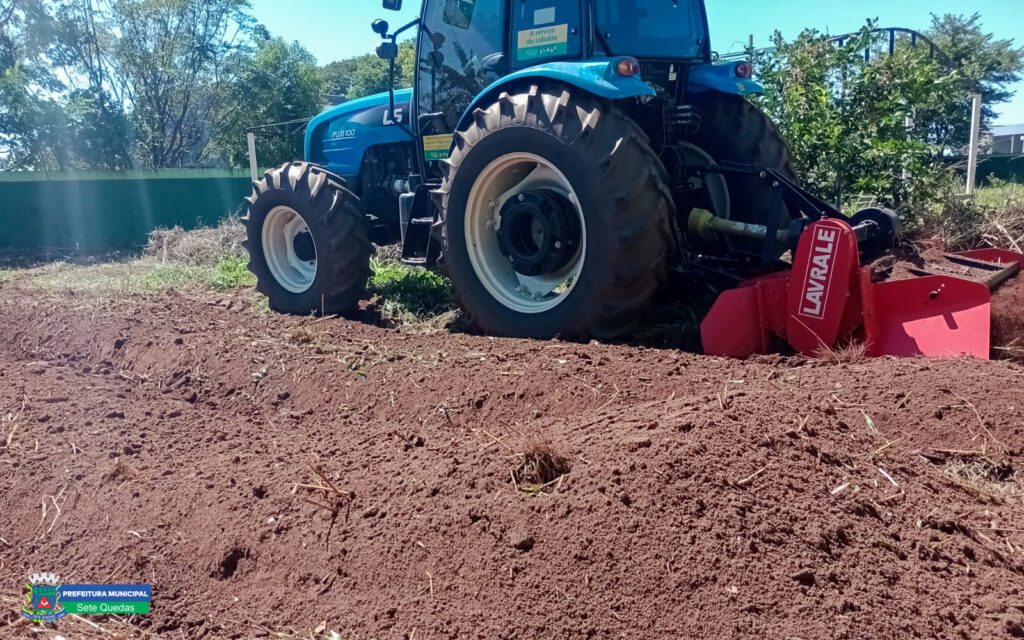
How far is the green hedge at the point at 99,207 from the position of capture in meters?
12.7

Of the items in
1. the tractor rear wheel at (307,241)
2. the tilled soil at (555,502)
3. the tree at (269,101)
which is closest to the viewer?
the tilled soil at (555,502)

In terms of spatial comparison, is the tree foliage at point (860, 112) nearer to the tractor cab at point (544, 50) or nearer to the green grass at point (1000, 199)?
the green grass at point (1000, 199)

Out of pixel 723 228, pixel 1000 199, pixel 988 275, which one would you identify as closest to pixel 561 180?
pixel 723 228

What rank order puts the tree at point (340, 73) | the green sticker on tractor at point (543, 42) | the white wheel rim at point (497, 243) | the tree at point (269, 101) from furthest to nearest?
the tree at point (340, 73), the tree at point (269, 101), the green sticker on tractor at point (543, 42), the white wheel rim at point (497, 243)

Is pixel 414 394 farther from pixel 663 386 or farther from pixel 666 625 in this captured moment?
pixel 666 625

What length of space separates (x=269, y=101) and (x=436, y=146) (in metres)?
21.0

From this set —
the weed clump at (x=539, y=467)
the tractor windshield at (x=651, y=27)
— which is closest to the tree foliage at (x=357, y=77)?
the tractor windshield at (x=651, y=27)

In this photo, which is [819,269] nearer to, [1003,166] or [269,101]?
[1003,166]

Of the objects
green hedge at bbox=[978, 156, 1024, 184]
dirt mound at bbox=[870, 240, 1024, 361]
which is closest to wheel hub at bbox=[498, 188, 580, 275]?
dirt mound at bbox=[870, 240, 1024, 361]

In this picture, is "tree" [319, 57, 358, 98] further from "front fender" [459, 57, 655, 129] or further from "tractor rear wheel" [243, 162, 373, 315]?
"front fender" [459, 57, 655, 129]

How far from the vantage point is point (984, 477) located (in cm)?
278

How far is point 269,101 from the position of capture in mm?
24891

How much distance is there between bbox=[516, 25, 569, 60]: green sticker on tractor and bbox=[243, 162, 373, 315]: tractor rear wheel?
182 centimetres

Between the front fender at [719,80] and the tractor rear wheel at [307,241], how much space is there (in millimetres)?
2661
